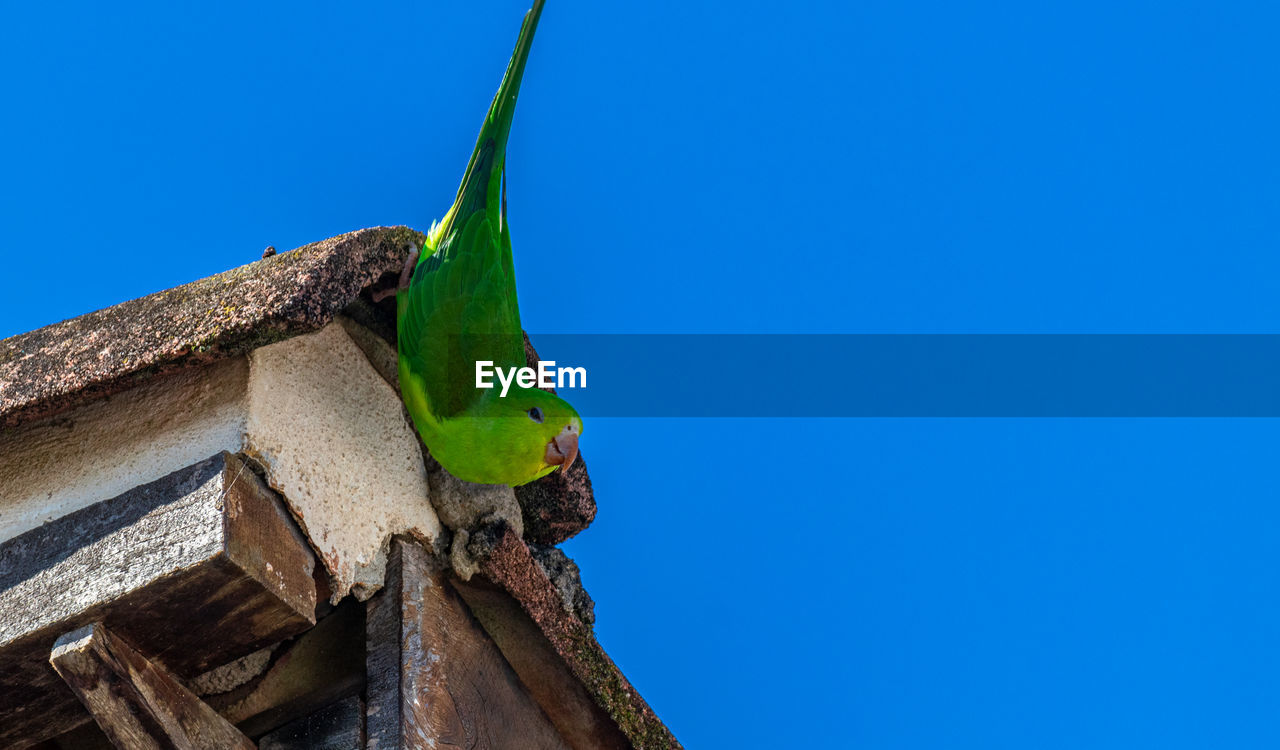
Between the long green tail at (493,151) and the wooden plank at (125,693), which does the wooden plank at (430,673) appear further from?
the long green tail at (493,151)

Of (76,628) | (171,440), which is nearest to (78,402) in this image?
(171,440)

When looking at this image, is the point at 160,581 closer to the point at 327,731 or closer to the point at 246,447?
the point at 246,447

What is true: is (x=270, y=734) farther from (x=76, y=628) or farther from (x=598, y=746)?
(x=598, y=746)

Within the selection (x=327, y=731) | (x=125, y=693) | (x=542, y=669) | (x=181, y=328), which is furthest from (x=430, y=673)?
(x=181, y=328)

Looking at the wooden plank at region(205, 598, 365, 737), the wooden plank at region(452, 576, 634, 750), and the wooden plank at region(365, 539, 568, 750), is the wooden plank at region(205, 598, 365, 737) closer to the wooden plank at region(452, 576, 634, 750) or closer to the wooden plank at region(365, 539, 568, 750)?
the wooden plank at region(365, 539, 568, 750)

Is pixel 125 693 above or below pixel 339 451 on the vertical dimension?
below

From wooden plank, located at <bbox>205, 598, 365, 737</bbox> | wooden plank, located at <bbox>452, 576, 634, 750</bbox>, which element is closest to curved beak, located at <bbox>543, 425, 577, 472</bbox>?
wooden plank, located at <bbox>452, 576, 634, 750</bbox>
